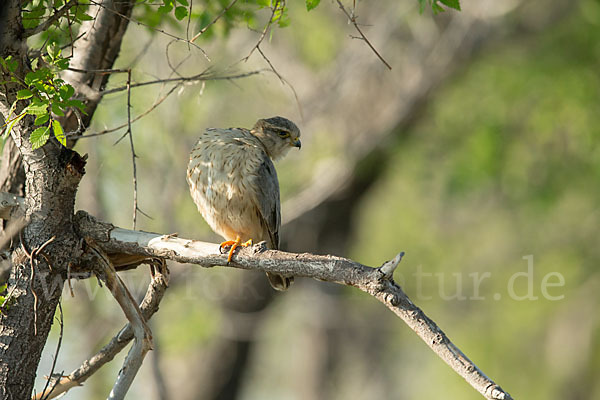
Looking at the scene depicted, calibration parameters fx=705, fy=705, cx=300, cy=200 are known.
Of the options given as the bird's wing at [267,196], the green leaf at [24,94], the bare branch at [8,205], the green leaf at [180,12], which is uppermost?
the bird's wing at [267,196]

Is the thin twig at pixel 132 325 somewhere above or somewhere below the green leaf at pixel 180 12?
below

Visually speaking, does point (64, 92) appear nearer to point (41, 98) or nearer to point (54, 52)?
point (41, 98)

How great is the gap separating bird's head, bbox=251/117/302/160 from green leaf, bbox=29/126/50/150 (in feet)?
8.36

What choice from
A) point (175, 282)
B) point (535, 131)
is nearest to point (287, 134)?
point (175, 282)

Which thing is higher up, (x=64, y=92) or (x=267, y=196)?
(x=267, y=196)

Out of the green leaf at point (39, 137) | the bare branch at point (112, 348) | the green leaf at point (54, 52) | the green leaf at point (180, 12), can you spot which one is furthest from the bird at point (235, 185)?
the green leaf at point (39, 137)

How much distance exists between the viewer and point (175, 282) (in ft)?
29.5

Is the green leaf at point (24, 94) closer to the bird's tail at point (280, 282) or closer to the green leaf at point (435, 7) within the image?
the green leaf at point (435, 7)

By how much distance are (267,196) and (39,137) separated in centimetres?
209

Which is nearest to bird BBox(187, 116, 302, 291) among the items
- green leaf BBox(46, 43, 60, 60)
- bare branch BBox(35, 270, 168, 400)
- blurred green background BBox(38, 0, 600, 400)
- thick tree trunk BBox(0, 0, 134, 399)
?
bare branch BBox(35, 270, 168, 400)

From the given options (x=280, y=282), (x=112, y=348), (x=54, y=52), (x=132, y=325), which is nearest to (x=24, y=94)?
(x=54, y=52)

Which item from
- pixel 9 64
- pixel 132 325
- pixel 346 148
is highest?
pixel 346 148

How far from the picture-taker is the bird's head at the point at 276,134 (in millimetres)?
5238

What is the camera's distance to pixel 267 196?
4.65 meters
